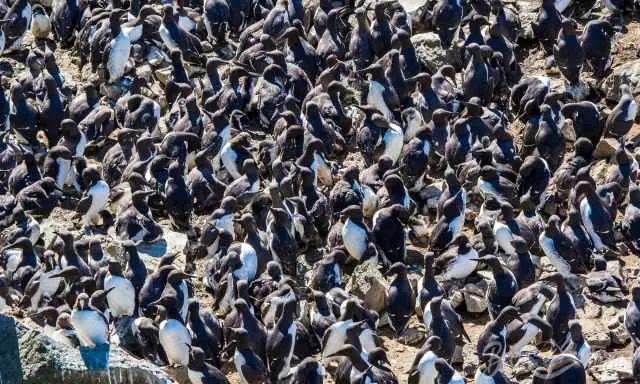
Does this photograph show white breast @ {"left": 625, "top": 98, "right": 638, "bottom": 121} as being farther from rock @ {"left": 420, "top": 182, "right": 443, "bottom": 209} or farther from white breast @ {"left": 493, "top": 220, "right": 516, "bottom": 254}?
white breast @ {"left": 493, "top": 220, "right": 516, "bottom": 254}

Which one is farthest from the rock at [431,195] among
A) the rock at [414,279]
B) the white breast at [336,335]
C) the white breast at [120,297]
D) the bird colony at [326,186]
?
the white breast at [120,297]

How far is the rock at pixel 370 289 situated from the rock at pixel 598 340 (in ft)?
7.99

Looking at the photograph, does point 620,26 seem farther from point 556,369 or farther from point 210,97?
point 556,369

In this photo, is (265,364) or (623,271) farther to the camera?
(623,271)

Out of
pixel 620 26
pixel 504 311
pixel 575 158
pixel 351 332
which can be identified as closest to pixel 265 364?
pixel 351 332

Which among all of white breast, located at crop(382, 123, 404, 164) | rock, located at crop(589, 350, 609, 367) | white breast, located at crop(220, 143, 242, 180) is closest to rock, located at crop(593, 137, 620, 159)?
white breast, located at crop(382, 123, 404, 164)

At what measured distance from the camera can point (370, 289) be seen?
19.6 m

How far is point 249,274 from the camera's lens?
19.7 meters

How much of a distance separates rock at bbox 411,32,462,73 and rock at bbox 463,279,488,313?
6141mm

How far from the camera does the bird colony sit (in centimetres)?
1873

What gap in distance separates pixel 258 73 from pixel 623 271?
22.9ft

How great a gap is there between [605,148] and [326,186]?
395 cm

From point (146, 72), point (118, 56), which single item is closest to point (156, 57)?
point (146, 72)

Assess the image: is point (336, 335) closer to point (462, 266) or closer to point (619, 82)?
point (462, 266)
